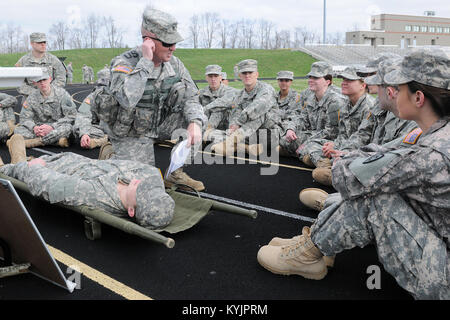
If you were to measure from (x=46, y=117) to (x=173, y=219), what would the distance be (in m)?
5.39

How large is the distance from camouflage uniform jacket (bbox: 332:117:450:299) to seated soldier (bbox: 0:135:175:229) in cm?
157

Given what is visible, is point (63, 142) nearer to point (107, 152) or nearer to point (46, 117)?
point (46, 117)

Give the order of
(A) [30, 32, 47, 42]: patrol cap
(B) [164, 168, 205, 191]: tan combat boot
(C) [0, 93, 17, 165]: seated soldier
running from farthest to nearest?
(A) [30, 32, 47, 42]: patrol cap → (C) [0, 93, 17, 165]: seated soldier → (B) [164, 168, 205, 191]: tan combat boot

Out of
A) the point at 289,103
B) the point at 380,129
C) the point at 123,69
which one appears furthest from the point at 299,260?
the point at 289,103

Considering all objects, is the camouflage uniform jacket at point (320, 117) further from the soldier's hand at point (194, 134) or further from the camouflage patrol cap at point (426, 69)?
the camouflage patrol cap at point (426, 69)

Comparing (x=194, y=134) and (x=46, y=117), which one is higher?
(x=194, y=134)

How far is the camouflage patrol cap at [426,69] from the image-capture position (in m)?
2.16

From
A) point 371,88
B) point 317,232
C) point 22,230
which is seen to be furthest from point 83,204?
point 371,88

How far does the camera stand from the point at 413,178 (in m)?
2.24

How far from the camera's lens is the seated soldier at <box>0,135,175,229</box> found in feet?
11.1

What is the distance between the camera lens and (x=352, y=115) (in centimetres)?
547

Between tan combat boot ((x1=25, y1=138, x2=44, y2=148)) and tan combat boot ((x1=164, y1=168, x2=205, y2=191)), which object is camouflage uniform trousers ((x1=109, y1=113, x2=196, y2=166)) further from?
tan combat boot ((x1=25, y1=138, x2=44, y2=148))

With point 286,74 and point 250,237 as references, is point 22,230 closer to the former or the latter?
point 250,237

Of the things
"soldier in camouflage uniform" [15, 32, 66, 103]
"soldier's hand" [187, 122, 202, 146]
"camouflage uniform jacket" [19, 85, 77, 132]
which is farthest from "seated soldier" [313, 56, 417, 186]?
"soldier in camouflage uniform" [15, 32, 66, 103]
